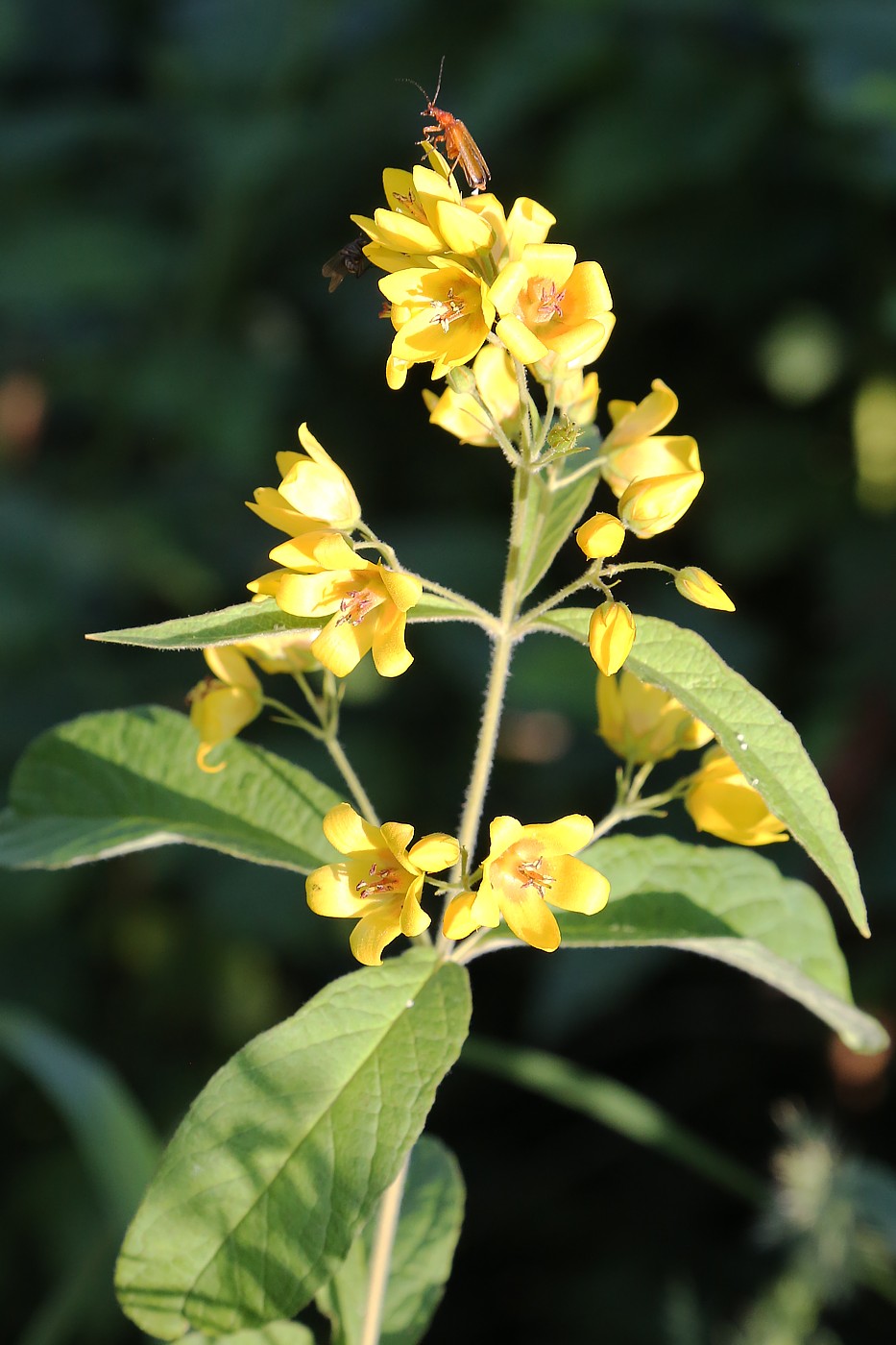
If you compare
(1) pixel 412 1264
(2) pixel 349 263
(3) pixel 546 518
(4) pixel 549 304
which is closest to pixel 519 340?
(4) pixel 549 304

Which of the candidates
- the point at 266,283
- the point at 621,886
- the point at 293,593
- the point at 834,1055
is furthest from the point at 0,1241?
the point at 266,283

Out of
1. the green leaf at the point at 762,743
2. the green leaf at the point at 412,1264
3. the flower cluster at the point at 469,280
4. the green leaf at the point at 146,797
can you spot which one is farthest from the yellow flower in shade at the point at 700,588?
the green leaf at the point at 412,1264

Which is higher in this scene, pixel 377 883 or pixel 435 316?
pixel 435 316

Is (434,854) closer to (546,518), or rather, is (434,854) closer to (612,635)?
(612,635)

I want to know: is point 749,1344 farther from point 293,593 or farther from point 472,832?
point 293,593

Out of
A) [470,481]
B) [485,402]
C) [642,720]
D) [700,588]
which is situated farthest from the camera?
[470,481]

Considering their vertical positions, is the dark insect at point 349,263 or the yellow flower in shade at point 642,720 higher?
the dark insect at point 349,263

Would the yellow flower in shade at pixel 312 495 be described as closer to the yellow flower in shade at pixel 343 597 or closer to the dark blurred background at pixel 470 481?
the yellow flower in shade at pixel 343 597
